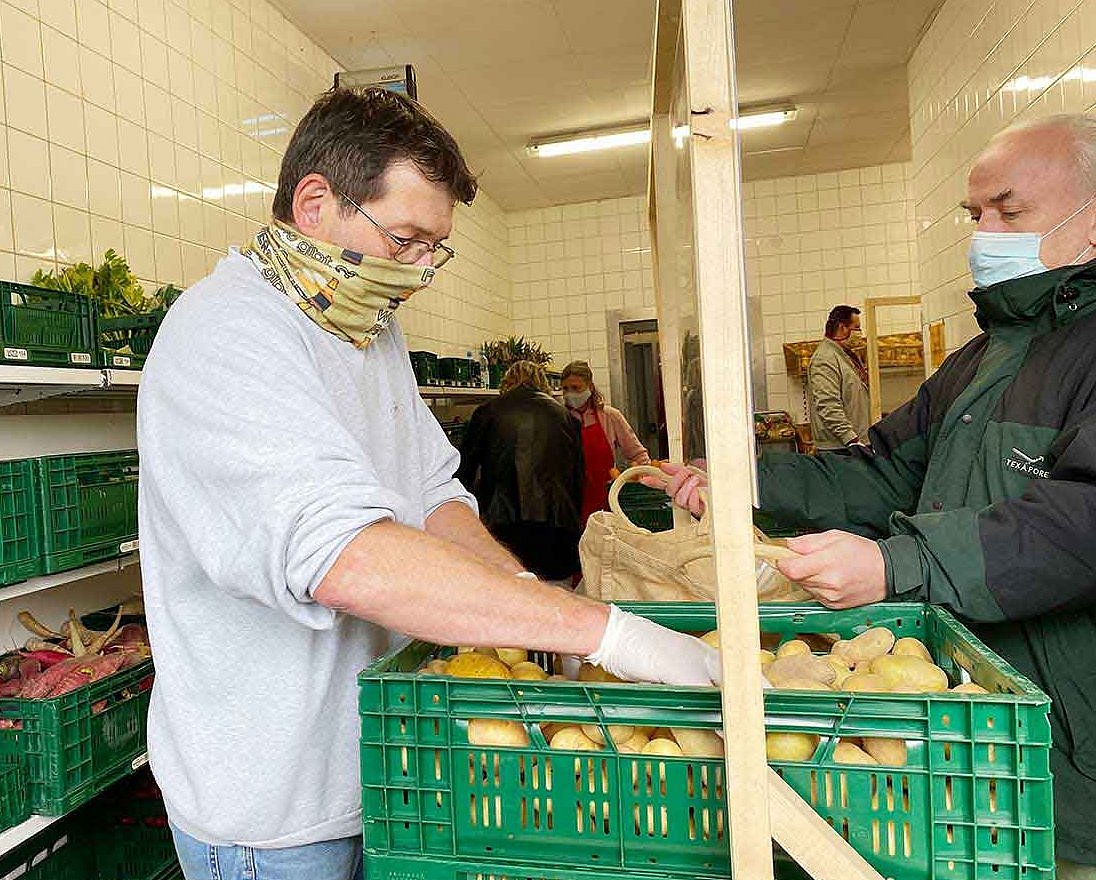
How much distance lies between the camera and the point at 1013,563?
1.24 m

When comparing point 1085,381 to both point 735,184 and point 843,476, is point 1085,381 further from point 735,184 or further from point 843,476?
point 735,184

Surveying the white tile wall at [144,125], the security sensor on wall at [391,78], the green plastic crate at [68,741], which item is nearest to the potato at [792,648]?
the green plastic crate at [68,741]

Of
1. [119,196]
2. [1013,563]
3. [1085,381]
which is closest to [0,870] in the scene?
[119,196]

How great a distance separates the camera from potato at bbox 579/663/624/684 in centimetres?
124

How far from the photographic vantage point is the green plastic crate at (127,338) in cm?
241

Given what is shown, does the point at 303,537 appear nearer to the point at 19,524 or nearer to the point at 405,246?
the point at 405,246

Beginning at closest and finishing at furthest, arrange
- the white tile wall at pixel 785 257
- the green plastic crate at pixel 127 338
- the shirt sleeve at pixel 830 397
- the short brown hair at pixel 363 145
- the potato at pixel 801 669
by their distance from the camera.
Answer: the potato at pixel 801 669 < the short brown hair at pixel 363 145 < the green plastic crate at pixel 127 338 < the shirt sleeve at pixel 830 397 < the white tile wall at pixel 785 257

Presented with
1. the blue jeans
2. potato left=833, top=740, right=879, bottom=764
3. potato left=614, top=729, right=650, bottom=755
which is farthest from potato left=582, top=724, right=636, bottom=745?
the blue jeans

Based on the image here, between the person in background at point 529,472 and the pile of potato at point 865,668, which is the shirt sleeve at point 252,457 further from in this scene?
the person in background at point 529,472

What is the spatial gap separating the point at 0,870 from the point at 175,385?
1778mm

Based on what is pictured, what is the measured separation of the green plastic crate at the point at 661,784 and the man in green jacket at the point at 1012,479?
23 cm

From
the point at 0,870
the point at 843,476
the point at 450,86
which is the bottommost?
the point at 0,870

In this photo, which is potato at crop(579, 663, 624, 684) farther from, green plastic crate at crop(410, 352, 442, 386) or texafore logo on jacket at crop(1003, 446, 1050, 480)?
green plastic crate at crop(410, 352, 442, 386)

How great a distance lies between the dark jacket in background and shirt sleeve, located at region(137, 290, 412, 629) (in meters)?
3.34
